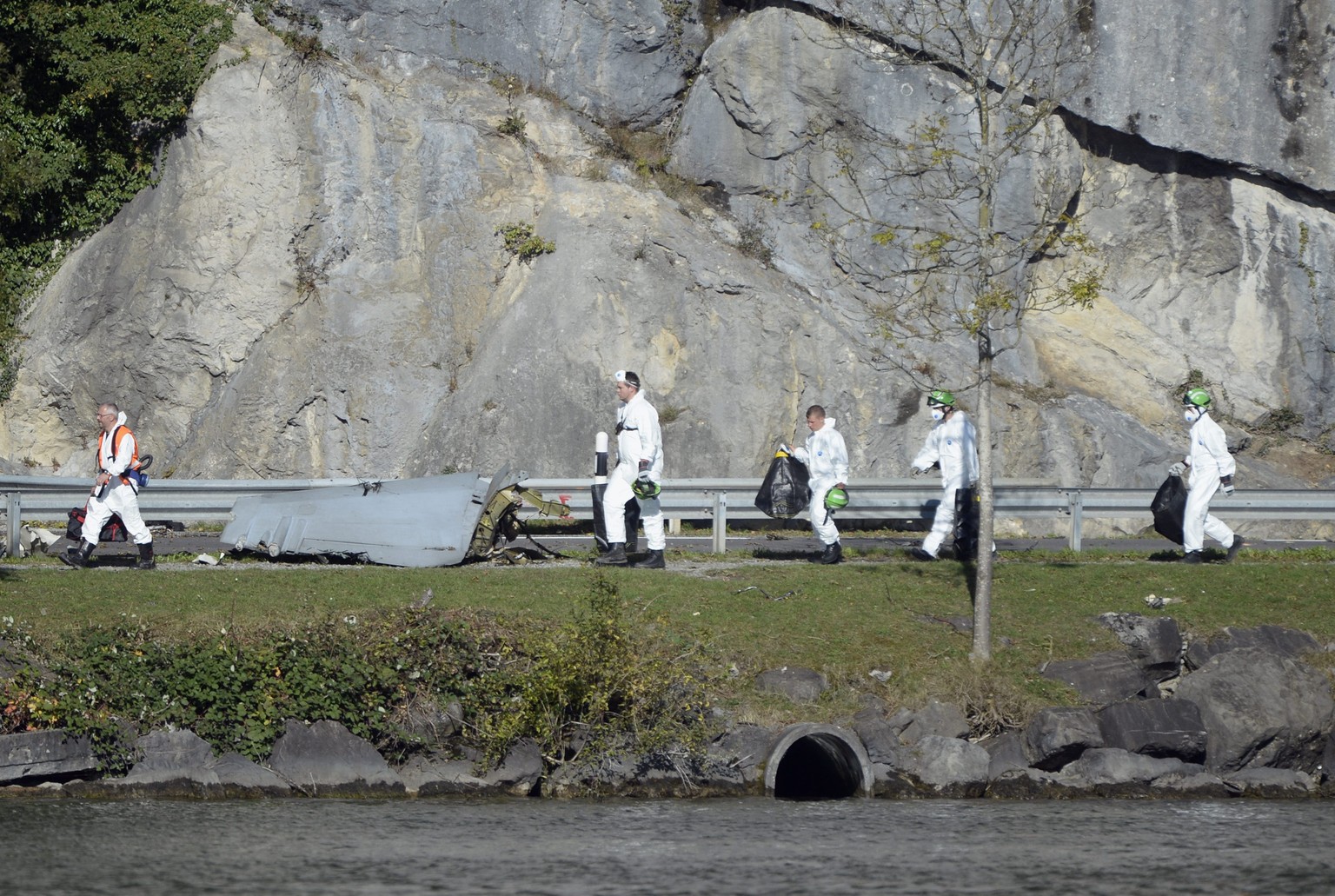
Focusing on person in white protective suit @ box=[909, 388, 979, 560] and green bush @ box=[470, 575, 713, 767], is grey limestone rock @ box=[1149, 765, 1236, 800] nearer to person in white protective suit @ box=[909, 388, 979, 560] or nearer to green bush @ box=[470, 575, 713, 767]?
green bush @ box=[470, 575, 713, 767]

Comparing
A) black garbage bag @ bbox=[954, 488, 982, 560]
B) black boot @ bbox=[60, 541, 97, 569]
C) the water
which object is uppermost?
black garbage bag @ bbox=[954, 488, 982, 560]

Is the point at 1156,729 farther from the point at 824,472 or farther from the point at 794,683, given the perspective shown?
the point at 824,472

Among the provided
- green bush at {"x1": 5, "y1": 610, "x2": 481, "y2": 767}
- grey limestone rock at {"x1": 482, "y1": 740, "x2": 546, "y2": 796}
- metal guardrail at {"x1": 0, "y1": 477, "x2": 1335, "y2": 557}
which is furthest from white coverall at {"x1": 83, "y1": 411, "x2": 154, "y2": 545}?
grey limestone rock at {"x1": 482, "y1": 740, "x2": 546, "y2": 796}

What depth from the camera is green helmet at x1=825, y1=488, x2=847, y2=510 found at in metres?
15.2

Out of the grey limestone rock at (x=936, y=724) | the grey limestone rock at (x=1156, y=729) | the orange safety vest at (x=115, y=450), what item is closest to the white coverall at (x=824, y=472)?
the grey limestone rock at (x=936, y=724)

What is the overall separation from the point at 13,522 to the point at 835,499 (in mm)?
8229

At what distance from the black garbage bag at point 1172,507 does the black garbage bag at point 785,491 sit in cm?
374

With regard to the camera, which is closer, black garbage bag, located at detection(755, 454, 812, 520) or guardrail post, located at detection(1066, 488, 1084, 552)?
black garbage bag, located at detection(755, 454, 812, 520)

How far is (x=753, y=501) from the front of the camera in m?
16.8

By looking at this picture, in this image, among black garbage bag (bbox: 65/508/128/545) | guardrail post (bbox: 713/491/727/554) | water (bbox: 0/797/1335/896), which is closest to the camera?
water (bbox: 0/797/1335/896)

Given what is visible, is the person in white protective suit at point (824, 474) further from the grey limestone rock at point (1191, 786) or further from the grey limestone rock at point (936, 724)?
the grey limestone rock at point (1191, 786)

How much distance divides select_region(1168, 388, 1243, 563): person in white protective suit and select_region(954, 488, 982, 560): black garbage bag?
2239mm

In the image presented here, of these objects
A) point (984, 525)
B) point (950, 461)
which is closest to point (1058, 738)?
point (984, 525)

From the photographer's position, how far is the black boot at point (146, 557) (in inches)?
551
